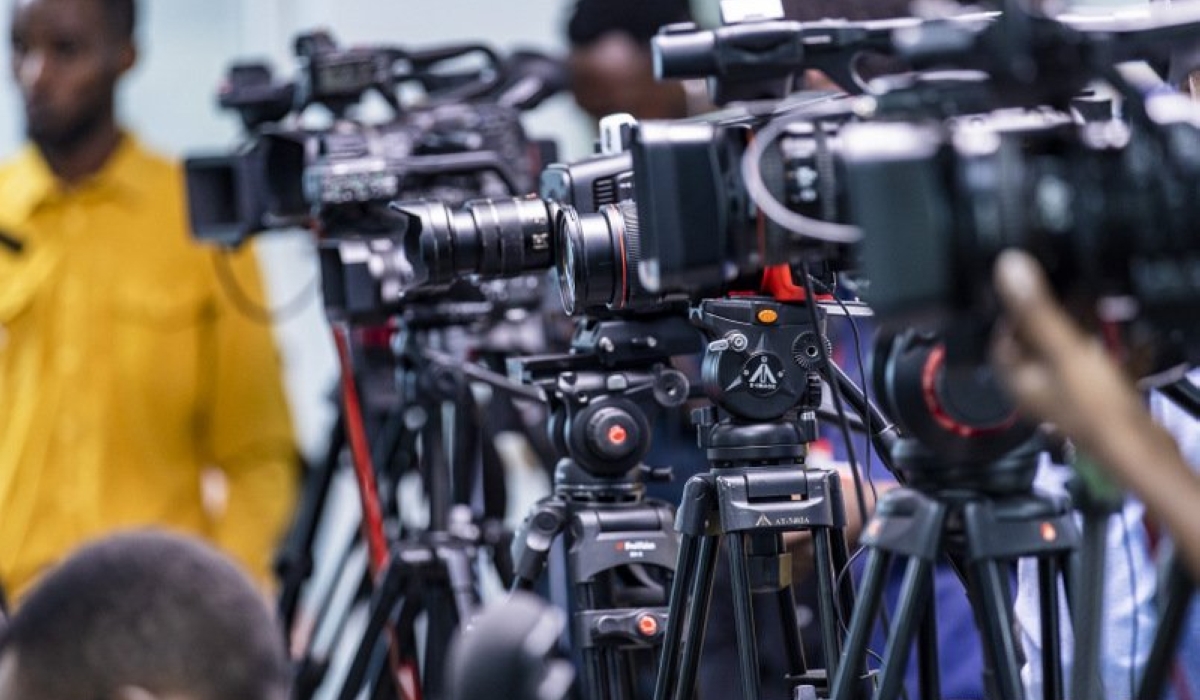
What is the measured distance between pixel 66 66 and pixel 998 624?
2.69m

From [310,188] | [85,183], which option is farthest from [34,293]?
[310,188]

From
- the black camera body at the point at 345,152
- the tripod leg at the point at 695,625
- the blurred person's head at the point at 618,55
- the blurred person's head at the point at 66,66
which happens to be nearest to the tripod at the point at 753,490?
the tripod leg at the point at 695,625

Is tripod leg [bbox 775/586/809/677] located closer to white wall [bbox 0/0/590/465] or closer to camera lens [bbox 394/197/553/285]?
camera lens [bbox 394/197/553/285]

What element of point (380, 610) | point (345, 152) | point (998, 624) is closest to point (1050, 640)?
point (998, 624)

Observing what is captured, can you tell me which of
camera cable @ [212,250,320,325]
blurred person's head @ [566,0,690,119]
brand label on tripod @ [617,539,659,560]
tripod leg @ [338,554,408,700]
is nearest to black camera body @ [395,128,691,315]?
brand label on tripod @ [617,539,659,560]

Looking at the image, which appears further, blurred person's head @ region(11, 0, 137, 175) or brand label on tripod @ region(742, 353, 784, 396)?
blurred person's head @ region(11, 0, 137, 175)

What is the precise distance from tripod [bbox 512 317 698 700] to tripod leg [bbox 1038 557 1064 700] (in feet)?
2.46

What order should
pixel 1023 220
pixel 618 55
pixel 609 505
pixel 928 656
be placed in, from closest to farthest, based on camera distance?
pixel 1023 220 < pixel 928 656 < pixel 609 505 < pixel 618 55

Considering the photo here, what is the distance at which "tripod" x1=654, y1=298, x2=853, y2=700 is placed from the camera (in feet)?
6.77

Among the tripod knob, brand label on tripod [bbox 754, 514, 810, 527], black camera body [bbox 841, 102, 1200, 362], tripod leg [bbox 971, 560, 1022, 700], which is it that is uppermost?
black camera body [bbox 841, 102, 1200, 362]

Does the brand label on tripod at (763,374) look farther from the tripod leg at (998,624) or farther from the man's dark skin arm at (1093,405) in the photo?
the man's dark skin arm at (1093,405)

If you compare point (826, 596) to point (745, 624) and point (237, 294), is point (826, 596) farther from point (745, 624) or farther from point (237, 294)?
point (237, 294)

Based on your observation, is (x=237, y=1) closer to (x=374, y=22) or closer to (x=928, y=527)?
(x=374, y=22)

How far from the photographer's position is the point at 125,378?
3773mm
